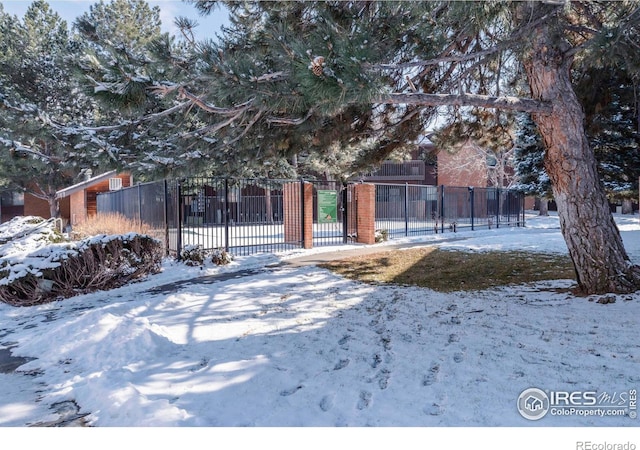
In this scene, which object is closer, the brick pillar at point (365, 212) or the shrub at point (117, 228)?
the shrub at point (117, 228)

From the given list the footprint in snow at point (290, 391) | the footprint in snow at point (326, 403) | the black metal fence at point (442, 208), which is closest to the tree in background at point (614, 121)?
the footprint in snow at point (326, 403)

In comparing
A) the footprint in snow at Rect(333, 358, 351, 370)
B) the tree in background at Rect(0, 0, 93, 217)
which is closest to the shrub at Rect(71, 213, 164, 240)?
the tree in background at Rect(0, 0, 93, 217)

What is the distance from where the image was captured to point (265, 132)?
6.54 metres

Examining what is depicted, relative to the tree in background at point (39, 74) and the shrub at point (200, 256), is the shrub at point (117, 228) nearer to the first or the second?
the shrub at point (200, 256)

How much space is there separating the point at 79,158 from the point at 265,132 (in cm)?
261

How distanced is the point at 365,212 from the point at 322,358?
10767 mm

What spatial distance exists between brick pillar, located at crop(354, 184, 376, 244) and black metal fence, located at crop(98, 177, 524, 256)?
0.29 meters

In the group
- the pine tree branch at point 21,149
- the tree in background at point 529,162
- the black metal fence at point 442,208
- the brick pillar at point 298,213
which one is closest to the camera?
the pine tree branch at point 21,149

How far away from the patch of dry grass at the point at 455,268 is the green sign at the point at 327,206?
10.1ft

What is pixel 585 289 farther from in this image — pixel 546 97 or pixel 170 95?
pixel 170 95

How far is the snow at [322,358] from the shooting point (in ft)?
9.43

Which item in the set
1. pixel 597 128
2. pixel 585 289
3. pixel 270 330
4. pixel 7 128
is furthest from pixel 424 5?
pixel 597 128

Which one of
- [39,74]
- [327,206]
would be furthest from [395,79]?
[39,74]

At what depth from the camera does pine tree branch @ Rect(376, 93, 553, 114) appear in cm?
485
